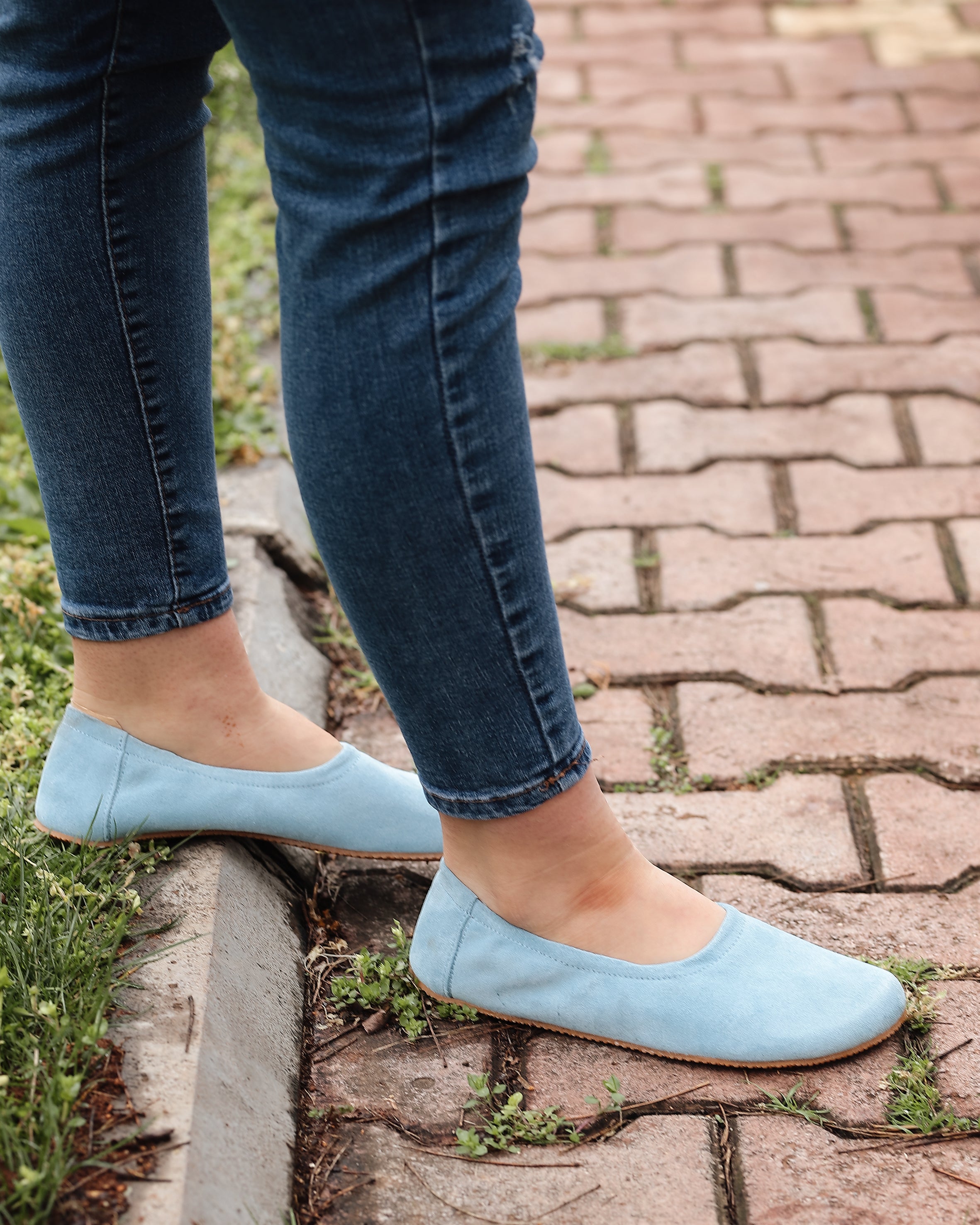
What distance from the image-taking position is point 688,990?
3.63 ft

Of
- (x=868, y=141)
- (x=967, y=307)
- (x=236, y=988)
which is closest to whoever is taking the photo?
(x=236, y=988)

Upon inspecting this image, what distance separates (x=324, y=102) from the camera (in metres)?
0.81

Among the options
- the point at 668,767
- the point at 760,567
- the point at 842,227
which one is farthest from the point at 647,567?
the point at 842,227

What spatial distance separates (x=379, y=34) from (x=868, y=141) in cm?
283

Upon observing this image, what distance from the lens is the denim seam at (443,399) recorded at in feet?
2.62

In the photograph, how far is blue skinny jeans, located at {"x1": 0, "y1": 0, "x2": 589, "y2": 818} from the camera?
2.69ft

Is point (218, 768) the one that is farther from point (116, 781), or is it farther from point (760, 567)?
point (760, 567)

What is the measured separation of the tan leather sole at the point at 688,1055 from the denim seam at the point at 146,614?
1.32 ft

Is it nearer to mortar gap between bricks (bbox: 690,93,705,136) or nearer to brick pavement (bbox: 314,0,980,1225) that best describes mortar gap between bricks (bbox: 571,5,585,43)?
brick pavement (bbox: 314,0,980,1225)

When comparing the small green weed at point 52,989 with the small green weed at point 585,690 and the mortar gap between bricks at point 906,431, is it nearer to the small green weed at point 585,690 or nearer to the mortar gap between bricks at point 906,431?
the small green weed at point 585,690

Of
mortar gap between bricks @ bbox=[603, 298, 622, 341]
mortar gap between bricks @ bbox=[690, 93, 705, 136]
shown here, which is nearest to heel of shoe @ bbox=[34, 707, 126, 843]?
mortar gap between bricks @ bbox=[603, 298, 622, 341]

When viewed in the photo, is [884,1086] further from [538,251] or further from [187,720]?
[538,251]

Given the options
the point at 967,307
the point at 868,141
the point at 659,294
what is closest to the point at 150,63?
Answer: the point at 659,294

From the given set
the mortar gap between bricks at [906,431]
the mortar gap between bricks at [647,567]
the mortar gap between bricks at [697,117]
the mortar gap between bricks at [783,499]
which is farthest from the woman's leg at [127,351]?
the mortar gap between bricks at [697,117]
